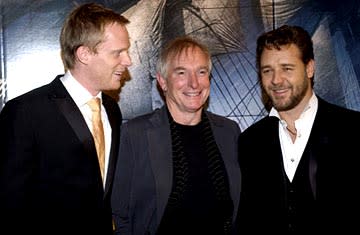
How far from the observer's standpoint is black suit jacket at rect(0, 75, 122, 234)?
6.52 ft

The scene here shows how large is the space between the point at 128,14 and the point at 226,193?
1277mm

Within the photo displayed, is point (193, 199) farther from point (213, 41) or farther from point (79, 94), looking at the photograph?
point (213, 41)

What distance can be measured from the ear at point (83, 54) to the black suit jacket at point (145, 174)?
16.5 inches

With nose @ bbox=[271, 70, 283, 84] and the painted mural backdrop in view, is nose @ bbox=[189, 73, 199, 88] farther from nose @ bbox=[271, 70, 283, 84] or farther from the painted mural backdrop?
the painted mural backdrop

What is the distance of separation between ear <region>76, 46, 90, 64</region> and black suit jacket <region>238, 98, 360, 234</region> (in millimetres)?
930

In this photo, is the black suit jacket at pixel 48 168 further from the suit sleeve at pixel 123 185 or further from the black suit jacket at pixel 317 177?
the black suit jacket at pixel 317 177

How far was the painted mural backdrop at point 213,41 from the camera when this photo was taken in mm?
3021

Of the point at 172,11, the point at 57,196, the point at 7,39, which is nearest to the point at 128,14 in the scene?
the point at 172,11

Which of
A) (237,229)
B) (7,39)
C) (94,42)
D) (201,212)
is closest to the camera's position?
(94,42)

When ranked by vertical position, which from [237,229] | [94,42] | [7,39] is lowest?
[237,229]

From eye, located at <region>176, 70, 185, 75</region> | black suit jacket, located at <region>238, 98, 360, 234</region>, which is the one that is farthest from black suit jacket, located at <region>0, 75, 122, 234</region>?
black suit jacket, located at <region>238, 98, 360, 234</region>

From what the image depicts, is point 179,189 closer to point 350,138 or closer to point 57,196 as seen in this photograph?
point 57,196

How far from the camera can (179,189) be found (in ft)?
7.79

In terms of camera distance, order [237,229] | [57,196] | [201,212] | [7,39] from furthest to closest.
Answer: [7,39], [237,229], [201,212], [57,196]
